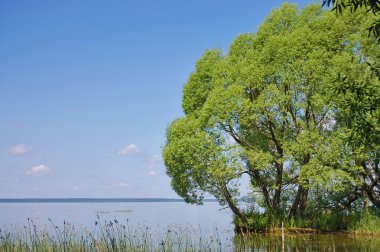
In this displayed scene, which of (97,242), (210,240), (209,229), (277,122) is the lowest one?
(209,229)

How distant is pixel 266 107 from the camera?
81.7 ft

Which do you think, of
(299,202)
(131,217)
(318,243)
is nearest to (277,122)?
(299,202)

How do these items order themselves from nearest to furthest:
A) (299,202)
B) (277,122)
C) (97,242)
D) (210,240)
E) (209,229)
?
(97,242) → (210,240) → (277,122) → (299,202) → (209,229)

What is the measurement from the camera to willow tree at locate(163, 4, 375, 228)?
22547 mm

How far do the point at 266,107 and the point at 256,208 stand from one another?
654 cm

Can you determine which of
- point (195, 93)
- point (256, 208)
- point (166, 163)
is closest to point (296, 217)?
point (256, 208)

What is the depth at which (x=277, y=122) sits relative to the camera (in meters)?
25.4

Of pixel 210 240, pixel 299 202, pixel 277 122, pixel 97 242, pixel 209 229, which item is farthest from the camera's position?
pixel 209 229

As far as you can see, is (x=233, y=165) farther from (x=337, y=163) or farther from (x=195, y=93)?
(x=195, y=93)

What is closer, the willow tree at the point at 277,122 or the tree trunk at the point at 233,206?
the willow tree at the point at 277,122

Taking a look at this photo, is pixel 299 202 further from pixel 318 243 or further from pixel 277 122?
pixel 318 243

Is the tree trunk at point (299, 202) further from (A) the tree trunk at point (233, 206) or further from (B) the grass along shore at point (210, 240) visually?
(A) the tree trunk at point (233, 206)

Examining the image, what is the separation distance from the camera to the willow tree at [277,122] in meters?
22.5

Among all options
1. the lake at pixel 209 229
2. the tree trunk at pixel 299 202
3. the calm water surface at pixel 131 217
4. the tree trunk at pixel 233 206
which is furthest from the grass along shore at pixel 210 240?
the tree trunk at pixel 233 206
